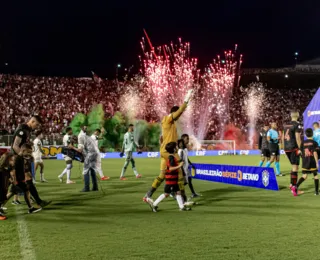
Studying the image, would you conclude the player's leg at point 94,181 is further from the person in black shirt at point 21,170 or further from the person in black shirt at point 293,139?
the person in black shirt at point 293,139

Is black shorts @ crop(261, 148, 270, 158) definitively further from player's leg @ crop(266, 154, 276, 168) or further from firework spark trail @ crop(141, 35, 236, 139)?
firework spark trail @ crop(141, 35, 236, 139)

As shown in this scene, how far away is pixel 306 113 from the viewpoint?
18938 mm

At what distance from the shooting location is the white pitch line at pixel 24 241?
218 inches

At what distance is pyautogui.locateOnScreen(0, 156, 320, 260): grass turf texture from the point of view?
5598mm

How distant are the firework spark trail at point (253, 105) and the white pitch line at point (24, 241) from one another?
47.9 meters

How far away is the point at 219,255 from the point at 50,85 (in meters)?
62.3

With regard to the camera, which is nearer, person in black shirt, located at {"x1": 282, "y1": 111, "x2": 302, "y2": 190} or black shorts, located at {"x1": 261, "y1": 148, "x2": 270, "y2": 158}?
person in black shirt, located at {"x1": 282, "y1": 111, "x2": 302, "y2": 190}

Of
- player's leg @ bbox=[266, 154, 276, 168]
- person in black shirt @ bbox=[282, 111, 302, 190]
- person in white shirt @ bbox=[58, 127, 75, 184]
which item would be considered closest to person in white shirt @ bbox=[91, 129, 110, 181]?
person in white shirt @ bbox=[58, 127, 75, 184]

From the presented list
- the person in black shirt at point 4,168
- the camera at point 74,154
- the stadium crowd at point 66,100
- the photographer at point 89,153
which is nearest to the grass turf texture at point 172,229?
the person in black shirt at point 4,168

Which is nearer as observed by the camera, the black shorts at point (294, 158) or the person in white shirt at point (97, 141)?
the black shorts at point (294, 158)

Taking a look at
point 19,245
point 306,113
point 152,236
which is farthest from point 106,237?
point 306,113

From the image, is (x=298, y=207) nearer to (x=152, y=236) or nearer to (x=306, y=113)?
(x=152, y=236)

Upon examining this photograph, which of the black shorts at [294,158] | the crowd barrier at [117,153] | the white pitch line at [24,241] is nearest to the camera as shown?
the white pitch line at [24,241]

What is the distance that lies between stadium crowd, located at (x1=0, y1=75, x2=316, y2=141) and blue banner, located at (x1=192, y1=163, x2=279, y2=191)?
117 feet
